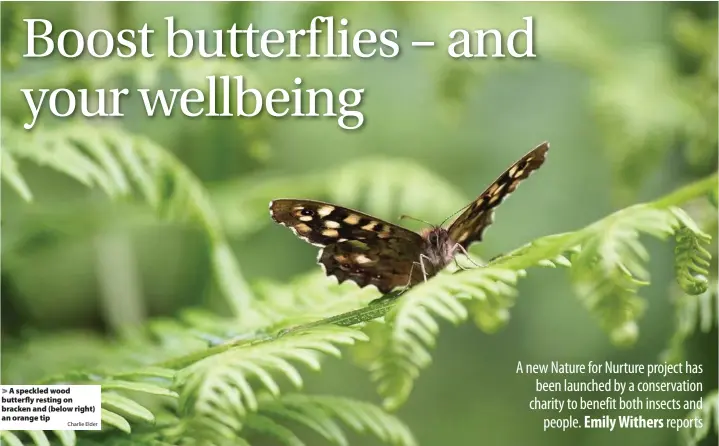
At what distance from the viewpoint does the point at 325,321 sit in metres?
1.06

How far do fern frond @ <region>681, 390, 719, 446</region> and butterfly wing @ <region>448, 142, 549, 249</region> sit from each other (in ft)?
1.38

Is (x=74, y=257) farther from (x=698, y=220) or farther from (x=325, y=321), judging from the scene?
(x=698, y=220)

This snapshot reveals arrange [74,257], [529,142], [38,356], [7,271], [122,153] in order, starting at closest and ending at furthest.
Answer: [122,153] < [38,356] < [7,271] < [74,257] < [529,142]

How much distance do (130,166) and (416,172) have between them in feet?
2.43

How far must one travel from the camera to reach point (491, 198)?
3.67ft

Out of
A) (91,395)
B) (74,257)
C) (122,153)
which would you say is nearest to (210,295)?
(74,257)

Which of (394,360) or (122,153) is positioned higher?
(122,153)

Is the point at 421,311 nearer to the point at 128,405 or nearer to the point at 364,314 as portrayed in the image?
the point at 364,314

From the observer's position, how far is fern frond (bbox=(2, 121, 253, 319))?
125cm

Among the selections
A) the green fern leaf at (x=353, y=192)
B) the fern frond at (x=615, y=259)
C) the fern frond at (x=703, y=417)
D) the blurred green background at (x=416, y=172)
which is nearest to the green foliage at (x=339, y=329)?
the fern frond at (x=615, y=259)

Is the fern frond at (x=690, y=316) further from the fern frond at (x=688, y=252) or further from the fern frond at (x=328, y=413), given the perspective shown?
the fern frond at (x=328, y=413)

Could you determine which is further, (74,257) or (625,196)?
(74,257)

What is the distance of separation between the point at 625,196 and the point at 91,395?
127 cm
